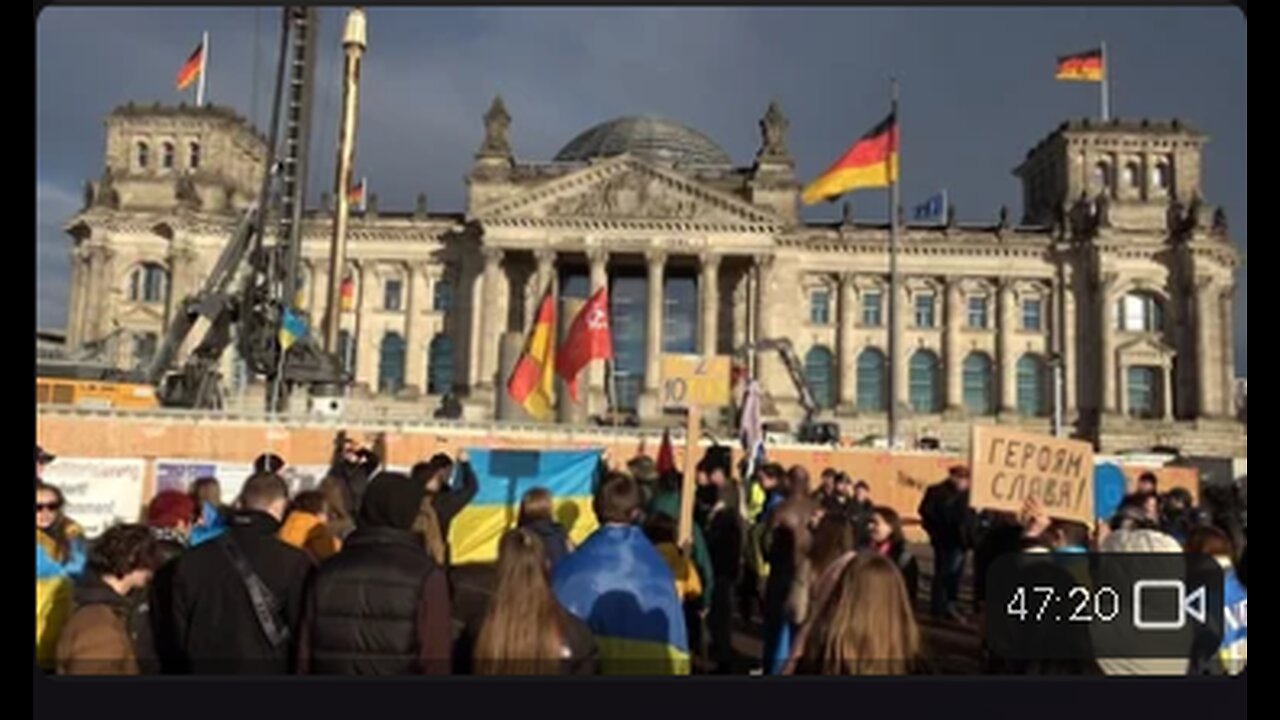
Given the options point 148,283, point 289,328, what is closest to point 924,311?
point 289,328

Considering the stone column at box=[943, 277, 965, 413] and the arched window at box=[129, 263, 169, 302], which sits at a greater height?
the arched window at box=[129, 263, 169, 302]

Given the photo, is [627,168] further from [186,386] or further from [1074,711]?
[1074,711]

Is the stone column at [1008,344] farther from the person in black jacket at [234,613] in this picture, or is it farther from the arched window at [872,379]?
the person in black jacket at [234,613]

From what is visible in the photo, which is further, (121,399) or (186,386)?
(121,399)

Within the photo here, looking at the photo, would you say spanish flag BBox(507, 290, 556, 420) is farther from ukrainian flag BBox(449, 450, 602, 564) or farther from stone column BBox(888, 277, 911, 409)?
stone column BBox(888, 277, 911, 409)

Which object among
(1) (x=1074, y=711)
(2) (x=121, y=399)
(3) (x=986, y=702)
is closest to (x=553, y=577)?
(3) (x=986, y=702)

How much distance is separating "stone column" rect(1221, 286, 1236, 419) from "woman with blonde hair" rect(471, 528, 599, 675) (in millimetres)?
61453

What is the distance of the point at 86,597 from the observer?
5027 millimetres

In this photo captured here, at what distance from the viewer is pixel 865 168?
2872 centimetres

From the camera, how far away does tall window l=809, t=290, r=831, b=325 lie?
59281 mm

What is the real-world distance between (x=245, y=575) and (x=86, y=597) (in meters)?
0.86

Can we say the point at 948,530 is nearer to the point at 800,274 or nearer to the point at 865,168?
the point at 865,168

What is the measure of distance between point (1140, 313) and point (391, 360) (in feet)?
149

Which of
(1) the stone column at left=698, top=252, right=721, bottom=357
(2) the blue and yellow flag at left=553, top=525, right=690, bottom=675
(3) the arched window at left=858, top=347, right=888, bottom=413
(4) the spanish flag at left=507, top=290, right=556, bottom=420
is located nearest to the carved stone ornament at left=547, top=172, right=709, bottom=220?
(1) the stone column at left=698, top=252, right=721, bottom=357
